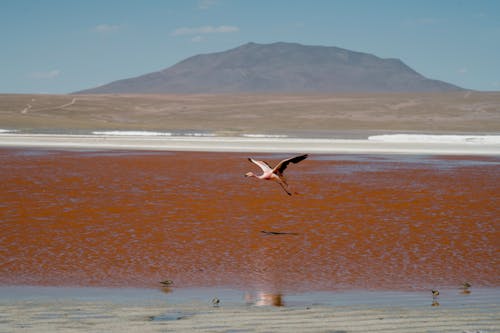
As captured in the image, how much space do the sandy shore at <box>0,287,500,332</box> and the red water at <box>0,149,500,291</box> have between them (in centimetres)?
57

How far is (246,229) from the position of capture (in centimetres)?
1281

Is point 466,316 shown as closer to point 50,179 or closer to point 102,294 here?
point 102,294

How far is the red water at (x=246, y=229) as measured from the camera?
943 cm

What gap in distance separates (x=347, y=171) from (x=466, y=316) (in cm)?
1684

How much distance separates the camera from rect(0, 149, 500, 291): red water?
9430 millimetres

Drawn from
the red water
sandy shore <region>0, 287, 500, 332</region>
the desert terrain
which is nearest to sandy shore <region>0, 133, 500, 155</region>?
the red water

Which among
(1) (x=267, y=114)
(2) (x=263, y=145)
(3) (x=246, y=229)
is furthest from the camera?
(1) (x=267, y=114)

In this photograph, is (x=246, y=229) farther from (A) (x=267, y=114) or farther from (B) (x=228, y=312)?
(A) (x=267, y=114)

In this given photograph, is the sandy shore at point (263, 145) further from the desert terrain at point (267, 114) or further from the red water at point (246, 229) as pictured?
the desert terrain at point (267, 114)

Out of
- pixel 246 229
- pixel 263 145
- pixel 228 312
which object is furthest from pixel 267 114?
pixel 228 312

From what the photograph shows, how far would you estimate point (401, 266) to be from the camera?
1001 cm

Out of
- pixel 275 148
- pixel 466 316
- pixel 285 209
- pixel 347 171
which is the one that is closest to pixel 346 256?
pixel 466 316

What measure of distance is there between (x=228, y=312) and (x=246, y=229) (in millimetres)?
5442

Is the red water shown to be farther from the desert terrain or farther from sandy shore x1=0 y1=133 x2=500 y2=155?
the desert terrain
